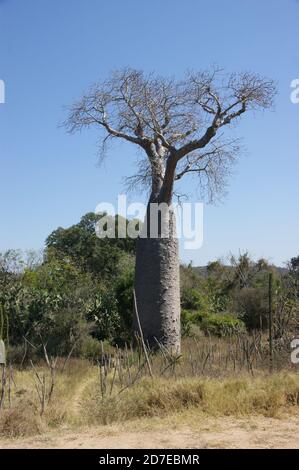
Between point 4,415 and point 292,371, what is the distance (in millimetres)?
3237

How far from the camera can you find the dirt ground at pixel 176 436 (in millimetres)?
3957

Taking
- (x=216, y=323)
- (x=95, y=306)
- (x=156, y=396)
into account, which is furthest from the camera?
(x=216, y=323)

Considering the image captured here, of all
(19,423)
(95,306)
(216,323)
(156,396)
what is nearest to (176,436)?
(156,396)

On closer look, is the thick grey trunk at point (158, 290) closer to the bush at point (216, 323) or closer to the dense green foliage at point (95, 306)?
the dense green foliage at point (95, 306)

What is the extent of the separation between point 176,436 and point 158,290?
3426 mm

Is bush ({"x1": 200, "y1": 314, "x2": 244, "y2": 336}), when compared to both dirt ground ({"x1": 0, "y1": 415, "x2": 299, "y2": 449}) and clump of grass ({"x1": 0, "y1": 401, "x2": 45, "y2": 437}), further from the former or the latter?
clump of grass ({"x1": 0, "y1": 401, "x2": 45, "y2": 437})

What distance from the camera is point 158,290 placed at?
24.7ft

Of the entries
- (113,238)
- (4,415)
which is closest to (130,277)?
(4,415)

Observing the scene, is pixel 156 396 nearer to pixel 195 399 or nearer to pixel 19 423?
pixel 195 399

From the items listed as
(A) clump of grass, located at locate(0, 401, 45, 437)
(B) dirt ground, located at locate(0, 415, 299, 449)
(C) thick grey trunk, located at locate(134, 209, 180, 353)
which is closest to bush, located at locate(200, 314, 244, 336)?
(C) thick grey trunk, located at locate(134, 209, 180, 353)

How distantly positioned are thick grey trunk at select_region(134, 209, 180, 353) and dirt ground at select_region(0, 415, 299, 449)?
9.11ft

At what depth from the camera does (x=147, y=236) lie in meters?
7.73

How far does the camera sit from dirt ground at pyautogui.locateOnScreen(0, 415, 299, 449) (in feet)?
13.0
